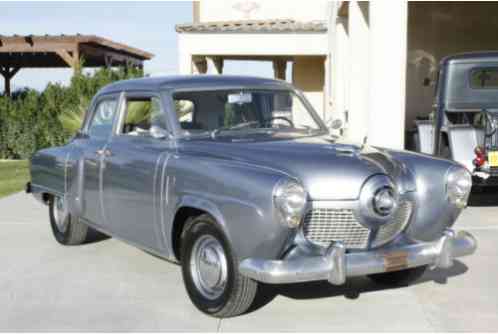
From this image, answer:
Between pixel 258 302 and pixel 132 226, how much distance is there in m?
1.22

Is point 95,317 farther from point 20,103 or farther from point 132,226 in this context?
point 20,103

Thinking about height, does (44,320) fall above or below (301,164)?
below

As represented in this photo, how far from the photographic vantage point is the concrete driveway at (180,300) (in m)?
4.56

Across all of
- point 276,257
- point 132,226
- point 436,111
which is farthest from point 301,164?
point 436,111

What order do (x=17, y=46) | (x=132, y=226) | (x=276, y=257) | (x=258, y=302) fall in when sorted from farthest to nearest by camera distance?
(x=17, y=46) < (x=132, y=226) < (x=258, y=302) < (x=276, y=257)

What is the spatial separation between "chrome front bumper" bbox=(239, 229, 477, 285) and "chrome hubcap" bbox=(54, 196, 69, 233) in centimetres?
334

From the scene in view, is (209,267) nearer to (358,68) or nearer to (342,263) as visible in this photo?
(342,263)

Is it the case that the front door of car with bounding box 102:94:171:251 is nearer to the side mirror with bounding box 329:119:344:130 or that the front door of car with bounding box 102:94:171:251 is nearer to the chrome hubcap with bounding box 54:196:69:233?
the chrome hubcap with bounding box 54:196:69:233

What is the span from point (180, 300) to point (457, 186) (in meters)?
2.14

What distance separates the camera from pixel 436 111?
9430 millimetres

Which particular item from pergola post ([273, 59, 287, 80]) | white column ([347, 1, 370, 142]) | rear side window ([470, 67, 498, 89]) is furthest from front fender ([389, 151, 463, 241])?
pergola post ([273, 59, 287, 80])

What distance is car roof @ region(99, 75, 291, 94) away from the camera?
545 cm

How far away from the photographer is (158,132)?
5246 millimetres

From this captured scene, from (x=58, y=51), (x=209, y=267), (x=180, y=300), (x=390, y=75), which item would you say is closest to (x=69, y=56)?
(x=58, y=51)
